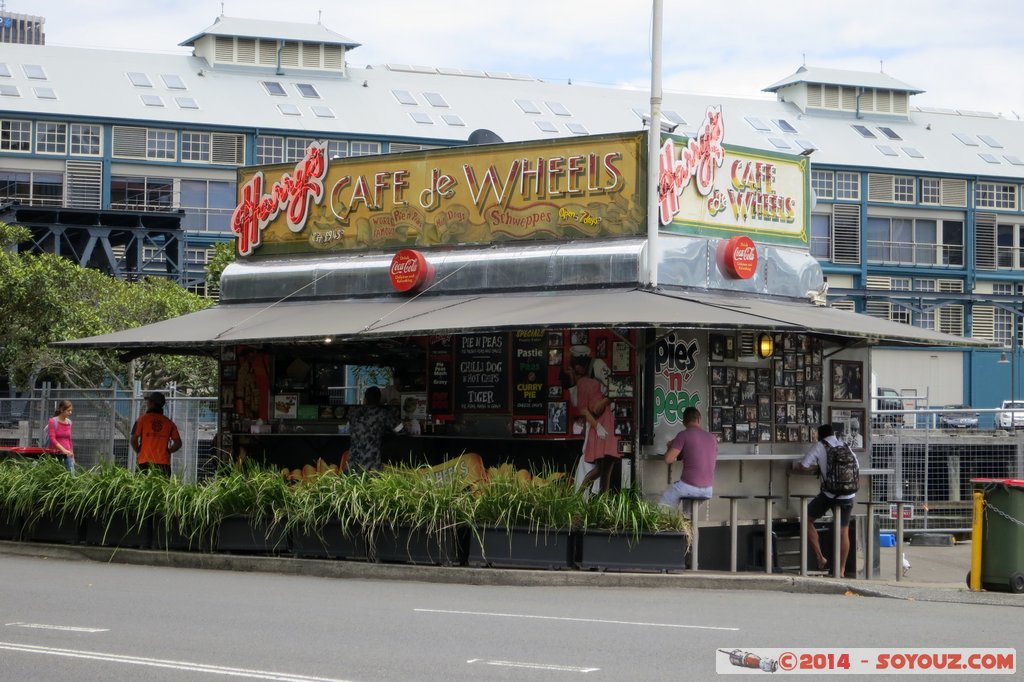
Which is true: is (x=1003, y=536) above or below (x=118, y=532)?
above

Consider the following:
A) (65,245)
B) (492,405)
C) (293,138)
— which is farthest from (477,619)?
(293,138)

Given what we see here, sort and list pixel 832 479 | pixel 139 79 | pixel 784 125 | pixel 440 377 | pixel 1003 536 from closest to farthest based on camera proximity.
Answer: pixel 1003 536
pixel 832 479
pixel 440 377
pixel 139 79
pixel 784 125

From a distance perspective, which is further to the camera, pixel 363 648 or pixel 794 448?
pixel 794 448

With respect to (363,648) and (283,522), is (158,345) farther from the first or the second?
(363,648)

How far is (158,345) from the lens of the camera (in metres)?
20.0

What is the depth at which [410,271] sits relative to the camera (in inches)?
776

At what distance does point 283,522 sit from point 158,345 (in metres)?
3.95

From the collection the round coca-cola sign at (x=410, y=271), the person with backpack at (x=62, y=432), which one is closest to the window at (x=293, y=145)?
the person with backpack at (x=62, y=432)

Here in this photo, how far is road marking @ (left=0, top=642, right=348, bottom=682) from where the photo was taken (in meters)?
9.00

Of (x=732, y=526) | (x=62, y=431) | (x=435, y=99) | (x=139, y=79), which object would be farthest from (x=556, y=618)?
(x=435, y=99)

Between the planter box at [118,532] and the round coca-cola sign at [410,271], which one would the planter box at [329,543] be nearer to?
the planter box at [118,532]

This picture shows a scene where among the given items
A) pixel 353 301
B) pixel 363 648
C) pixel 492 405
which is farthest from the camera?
pixel 353 301

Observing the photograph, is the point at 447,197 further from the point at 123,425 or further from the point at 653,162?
the point at 123,425

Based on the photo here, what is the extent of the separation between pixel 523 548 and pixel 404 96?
5151 cm
